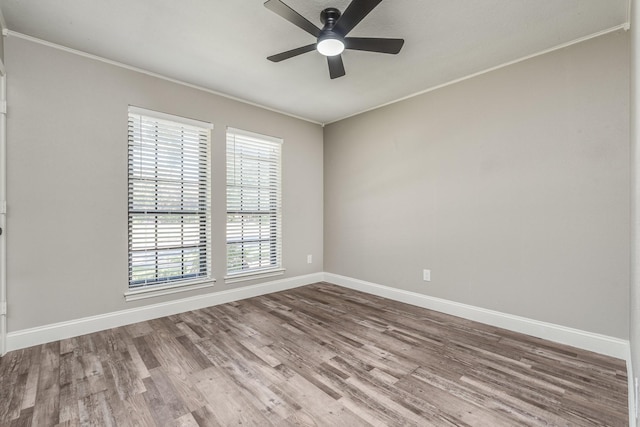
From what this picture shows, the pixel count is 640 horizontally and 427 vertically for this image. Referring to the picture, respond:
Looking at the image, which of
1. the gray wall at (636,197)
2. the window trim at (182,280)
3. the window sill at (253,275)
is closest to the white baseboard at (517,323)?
the gray wall at (636,197)

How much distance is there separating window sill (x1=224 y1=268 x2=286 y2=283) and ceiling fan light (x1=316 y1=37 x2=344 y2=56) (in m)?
2.82

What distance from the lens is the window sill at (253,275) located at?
12.5 ft

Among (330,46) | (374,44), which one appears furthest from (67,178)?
(374,44)

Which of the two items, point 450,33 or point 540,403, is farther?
point 450,33

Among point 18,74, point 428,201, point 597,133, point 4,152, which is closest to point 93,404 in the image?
point 4,152

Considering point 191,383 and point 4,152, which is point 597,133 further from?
point 4,152

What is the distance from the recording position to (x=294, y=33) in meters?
2.46

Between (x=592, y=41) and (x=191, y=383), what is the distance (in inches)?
160

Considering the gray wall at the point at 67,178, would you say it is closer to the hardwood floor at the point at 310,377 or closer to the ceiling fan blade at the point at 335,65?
the hardwood floor at the point at 310,377

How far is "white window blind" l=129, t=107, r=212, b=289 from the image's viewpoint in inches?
122

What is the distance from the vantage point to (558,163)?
262 centimetres

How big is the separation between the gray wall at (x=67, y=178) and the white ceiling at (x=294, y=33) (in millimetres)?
246

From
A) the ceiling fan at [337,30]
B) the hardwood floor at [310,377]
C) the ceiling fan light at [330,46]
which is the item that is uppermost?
the ceiling fan at [337,30]

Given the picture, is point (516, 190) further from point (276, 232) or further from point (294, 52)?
point (276, 232)
